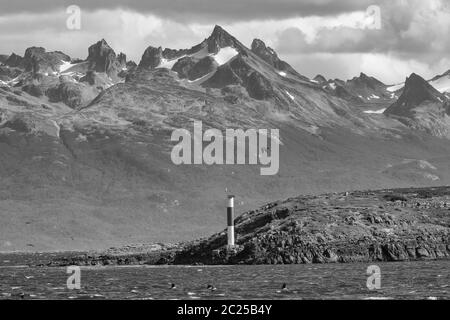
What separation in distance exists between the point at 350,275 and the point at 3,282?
59093 mm

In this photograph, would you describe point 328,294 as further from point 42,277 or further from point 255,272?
point 42,277

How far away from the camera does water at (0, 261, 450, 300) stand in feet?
436

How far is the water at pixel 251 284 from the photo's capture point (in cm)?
13288

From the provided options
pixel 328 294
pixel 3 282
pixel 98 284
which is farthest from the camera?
pixel 3 282

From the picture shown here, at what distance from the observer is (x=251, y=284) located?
156500 millimetres

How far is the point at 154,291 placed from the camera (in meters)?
145

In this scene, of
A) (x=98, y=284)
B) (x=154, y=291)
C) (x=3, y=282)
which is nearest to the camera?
(x=154, y=291)
